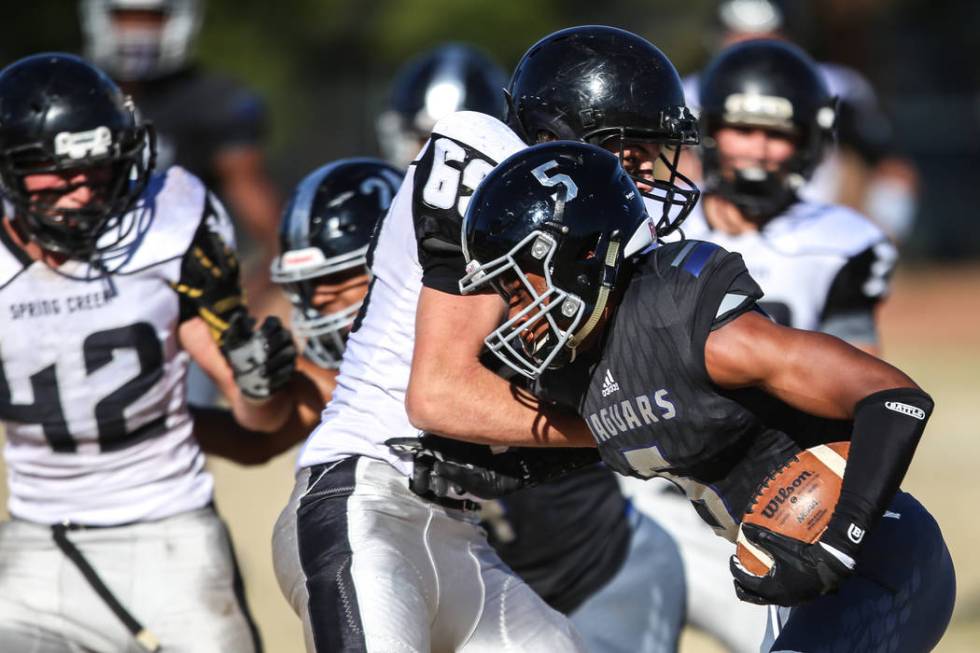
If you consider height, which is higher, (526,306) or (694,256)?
(694,256)

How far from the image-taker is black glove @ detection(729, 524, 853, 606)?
2639 millimetres

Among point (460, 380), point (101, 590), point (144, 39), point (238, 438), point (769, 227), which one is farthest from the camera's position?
point (144, 39)

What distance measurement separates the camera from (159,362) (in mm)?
3787

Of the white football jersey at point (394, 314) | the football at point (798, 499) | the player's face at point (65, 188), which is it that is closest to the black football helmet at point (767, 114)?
the white football jersey at point (394, 314)

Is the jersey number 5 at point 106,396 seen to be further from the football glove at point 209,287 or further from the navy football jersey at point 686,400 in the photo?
the navy football jersey at point 686,400

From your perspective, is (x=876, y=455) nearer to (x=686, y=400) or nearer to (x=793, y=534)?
(x=793, y=534)

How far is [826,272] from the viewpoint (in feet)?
14.5

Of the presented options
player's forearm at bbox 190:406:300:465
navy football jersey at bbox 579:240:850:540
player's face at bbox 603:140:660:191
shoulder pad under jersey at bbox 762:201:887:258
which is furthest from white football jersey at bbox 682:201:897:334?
navy football jersey at bbox 579:240:850:540

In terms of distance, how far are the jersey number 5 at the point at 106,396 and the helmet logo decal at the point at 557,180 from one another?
4.26ft

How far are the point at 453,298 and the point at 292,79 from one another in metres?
13.0

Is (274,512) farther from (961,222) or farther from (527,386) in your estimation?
(961,222)

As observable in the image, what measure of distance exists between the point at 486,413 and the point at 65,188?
4.47 ft

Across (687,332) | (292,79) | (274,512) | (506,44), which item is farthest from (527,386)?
(292,79)

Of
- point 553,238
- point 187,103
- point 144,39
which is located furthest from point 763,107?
point 144,39
